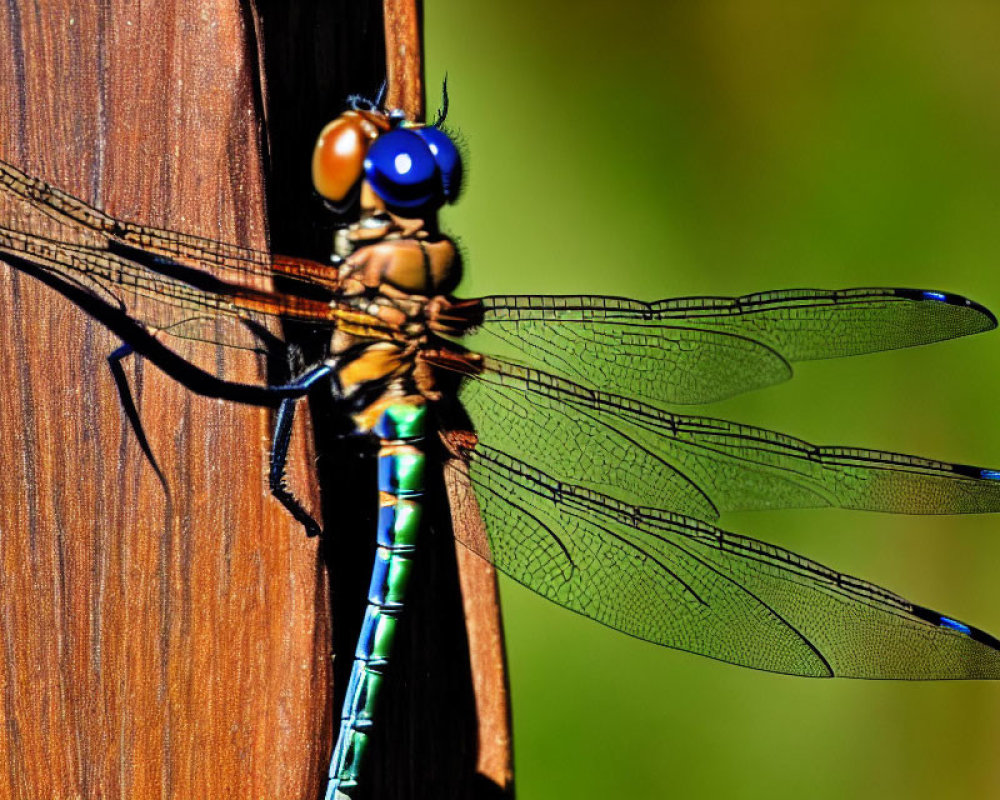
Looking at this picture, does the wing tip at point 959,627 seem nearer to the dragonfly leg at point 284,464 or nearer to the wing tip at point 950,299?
the wing tip at point 950,299

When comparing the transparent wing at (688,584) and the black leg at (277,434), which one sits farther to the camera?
the transparent wing at (688,584)

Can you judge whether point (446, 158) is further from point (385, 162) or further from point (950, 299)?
point (950, 299)

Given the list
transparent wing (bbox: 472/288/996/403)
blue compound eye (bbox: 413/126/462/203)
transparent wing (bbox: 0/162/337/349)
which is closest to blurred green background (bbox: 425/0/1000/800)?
transparent wing (bbox: 472/288/996/403)

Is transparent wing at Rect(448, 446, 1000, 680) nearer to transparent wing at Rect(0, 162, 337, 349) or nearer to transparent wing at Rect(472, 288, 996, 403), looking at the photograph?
transparent wing at Rect(472, 288, 996, 403)

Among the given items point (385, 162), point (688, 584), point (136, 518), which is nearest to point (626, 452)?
point (688, 584)

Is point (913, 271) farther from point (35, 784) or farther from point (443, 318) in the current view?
point (35, 784)

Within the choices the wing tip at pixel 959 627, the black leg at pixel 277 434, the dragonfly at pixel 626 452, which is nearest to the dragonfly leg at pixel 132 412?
the black leg at pixel 277 434

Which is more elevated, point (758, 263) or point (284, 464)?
point (758, 263)

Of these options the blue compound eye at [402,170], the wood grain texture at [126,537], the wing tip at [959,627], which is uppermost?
the blue compound eye at [402,170]

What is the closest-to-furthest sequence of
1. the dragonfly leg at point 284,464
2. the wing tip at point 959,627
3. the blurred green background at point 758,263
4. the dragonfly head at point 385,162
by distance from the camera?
the dragonfly leg at point 284,464, the dragonfly head at point 385,162, the wing tip at point 959,627, the blurred green background at point 758,263
